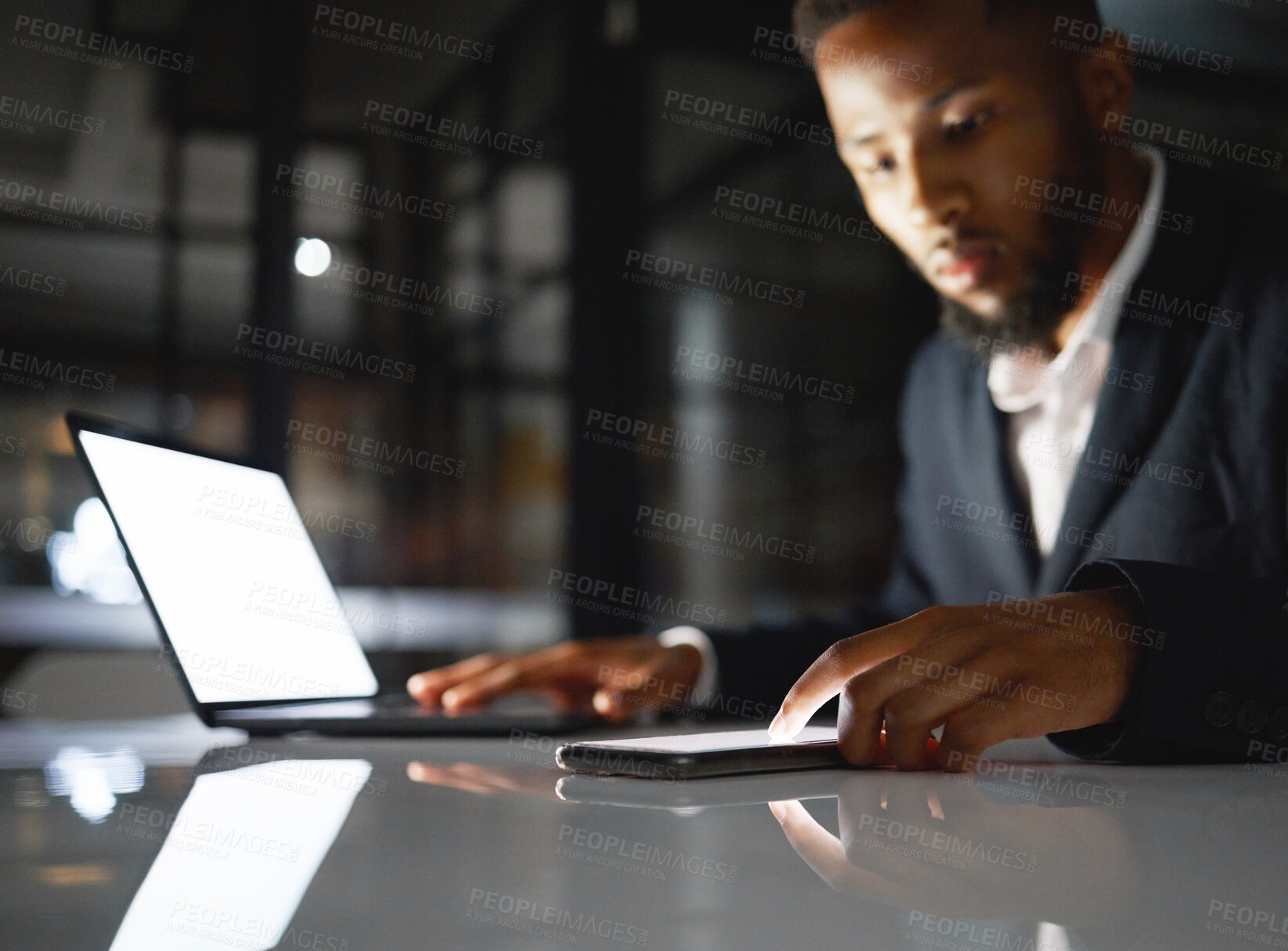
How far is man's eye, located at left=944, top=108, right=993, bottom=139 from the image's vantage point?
5.99 ft

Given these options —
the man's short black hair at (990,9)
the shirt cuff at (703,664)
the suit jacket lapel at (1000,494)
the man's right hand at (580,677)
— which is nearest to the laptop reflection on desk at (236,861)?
the man's right hand at (580,677)

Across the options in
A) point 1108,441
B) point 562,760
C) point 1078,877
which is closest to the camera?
point 1078,877

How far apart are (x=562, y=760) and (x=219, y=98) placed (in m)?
3.75

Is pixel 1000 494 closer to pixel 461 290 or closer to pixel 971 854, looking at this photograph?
pixel 971 854

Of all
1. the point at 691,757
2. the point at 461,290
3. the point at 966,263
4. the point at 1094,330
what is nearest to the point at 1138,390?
the point at 1094,330

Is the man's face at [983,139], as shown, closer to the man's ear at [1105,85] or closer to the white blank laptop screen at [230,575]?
the man's ear at [1105,85]

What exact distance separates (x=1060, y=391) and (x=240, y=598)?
1316 mm

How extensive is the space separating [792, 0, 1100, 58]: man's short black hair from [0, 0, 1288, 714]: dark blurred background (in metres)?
1.73

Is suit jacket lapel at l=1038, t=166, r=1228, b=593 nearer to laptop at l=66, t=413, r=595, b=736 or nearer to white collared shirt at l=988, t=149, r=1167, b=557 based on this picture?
white collared shirt at l=988, t=149, r=1167, b=557

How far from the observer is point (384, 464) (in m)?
3.77

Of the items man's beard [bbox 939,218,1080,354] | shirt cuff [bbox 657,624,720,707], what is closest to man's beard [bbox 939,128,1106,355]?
man's beard [bbox 939,218,1080,354]

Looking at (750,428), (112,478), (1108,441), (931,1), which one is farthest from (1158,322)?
(750,428)

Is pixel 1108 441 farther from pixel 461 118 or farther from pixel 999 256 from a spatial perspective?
pixel 461 118

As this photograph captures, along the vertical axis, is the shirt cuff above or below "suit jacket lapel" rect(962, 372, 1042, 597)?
below
